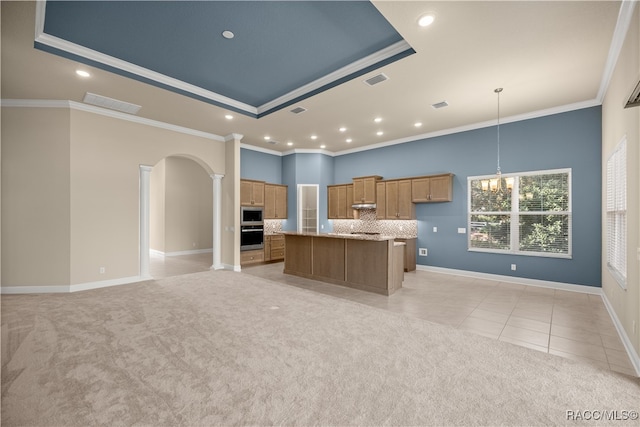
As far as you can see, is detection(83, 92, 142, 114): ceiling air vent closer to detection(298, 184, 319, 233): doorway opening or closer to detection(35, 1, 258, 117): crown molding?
detection(35, 1, 258, 117): crown molding

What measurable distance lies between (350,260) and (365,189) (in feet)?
9.68

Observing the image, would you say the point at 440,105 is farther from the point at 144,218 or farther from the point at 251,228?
the point at 144,218

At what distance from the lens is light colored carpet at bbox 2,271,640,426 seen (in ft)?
6.61

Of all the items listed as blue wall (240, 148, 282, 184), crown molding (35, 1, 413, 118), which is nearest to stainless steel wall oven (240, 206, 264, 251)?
blue wall (240, 148, 282, 184)

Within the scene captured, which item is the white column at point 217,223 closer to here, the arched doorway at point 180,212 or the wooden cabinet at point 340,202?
the arched doorway at point 180,212

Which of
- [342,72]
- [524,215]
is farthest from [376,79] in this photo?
[524,215]

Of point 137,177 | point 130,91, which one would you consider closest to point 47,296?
point 137,177

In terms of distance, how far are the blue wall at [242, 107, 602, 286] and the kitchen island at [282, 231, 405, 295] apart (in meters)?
1.96

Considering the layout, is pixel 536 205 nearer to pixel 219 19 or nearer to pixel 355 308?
pixel 355 308

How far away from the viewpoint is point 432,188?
22.4 feet

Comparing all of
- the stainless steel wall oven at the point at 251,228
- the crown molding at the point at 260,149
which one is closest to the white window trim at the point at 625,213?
the stainless steel wall oven at the point at 251,228

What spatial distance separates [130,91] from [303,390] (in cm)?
514

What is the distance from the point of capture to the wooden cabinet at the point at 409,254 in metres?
7.04

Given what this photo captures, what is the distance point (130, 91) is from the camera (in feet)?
15.4
